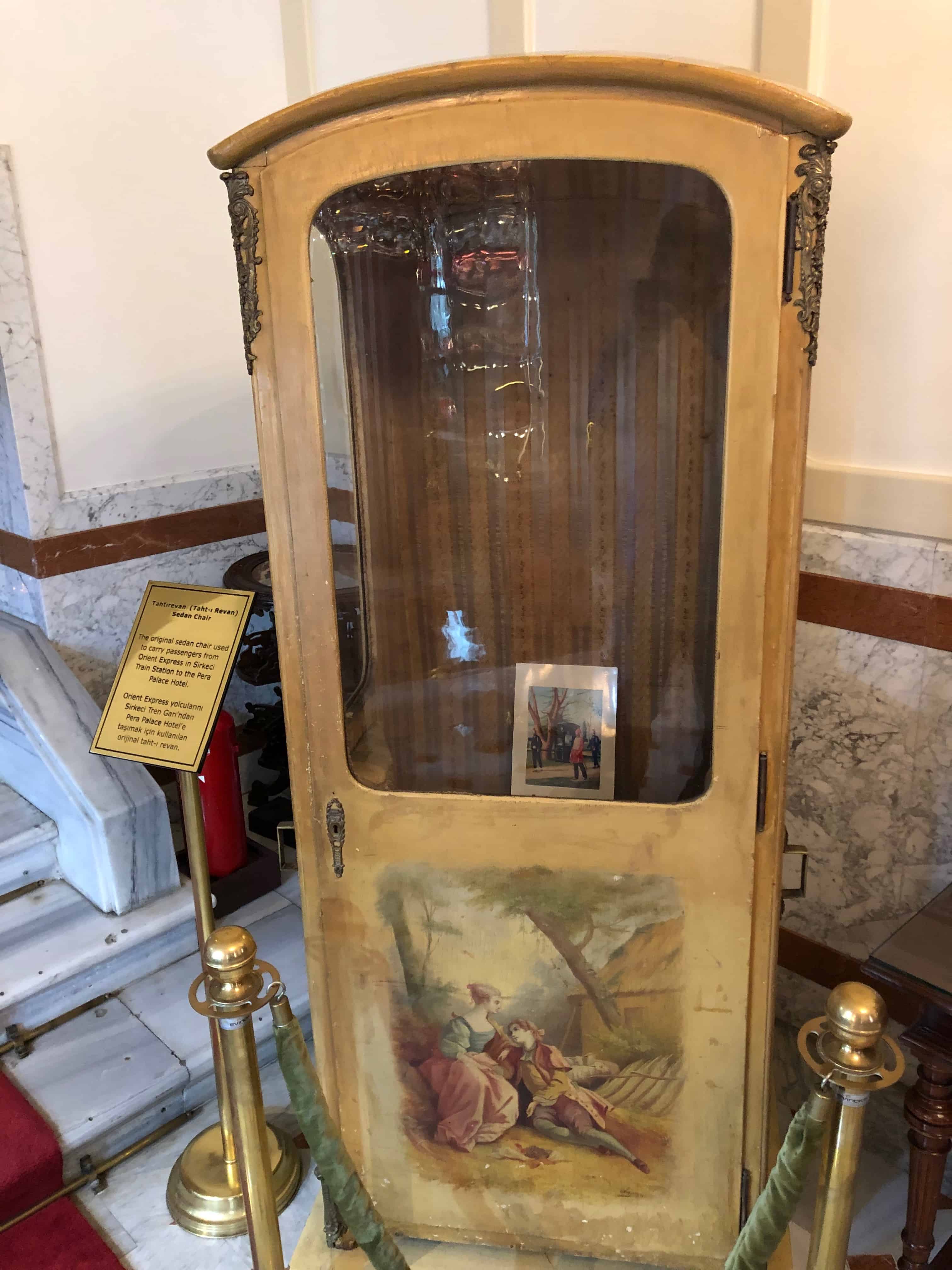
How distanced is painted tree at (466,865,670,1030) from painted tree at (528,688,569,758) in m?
0.22

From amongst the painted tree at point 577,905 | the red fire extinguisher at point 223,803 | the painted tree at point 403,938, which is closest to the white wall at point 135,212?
the red fire extinguisher at point 223,803

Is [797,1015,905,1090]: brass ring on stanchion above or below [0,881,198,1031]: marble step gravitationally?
above

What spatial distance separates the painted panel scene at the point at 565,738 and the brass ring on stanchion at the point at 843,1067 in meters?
0.53

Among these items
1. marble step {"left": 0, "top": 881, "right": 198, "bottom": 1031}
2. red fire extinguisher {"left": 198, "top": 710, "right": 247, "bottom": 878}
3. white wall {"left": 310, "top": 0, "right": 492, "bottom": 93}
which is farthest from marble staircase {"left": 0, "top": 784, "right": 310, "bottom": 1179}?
white wall {"left": 310, "top": 0, "right": 492, "bottom": 93}

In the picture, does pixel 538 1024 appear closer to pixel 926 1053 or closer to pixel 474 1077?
pixel 474 1077

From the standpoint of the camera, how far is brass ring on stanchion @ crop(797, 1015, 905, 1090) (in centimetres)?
84

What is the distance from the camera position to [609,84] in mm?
1003

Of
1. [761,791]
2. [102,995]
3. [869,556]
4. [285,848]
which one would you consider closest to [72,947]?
[102,995]

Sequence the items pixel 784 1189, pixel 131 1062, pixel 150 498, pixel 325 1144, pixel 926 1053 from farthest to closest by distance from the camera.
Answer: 1. pixel 150 498
2. pixel 131 1062
3. pixel 926 1053
4. pixel 325 1144
5. pixel 784 1189

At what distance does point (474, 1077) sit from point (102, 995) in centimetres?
103

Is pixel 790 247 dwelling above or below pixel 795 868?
above

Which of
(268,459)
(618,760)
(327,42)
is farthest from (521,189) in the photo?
(327,42)

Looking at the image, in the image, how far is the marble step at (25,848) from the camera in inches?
80.5

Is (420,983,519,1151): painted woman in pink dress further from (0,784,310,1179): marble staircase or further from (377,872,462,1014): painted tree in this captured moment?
(0,784,310,1179): marble staircase
